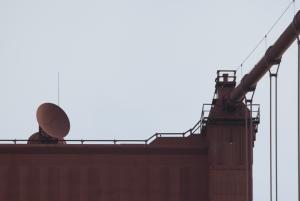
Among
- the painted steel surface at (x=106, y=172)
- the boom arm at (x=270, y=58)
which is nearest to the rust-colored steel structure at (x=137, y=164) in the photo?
the painted steel surface at (x=106, y=172)

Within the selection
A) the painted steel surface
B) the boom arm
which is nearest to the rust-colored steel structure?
the painted steel surface

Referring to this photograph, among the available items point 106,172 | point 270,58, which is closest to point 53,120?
point 106,172

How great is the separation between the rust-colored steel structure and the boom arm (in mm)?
2435

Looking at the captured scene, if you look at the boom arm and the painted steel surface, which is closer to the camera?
the boom arm

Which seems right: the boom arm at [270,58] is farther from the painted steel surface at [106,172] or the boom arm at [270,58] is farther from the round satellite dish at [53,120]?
the round satellite dish at [53,120]

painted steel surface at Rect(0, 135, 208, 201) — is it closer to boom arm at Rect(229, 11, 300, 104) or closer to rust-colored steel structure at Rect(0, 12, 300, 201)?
rust-colored steel structure at Rect(0, 12, 300, 201)

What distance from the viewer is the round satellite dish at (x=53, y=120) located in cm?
4447

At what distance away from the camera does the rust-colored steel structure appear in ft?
143

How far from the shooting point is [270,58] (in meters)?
32.6

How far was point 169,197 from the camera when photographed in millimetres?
44188

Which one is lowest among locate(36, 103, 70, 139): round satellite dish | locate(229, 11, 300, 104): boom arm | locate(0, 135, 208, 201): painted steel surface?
locate(0, 135, 208, 201): painted steel surface

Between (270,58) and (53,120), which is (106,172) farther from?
(270,58)

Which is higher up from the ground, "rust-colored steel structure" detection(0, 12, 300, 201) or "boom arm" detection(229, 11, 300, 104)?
"boom arm" detection(229, 11, 300, 104)

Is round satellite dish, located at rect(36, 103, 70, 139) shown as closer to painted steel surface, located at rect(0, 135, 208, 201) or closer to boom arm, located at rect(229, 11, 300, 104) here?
painted steel surface, located at rect(0, 135, 208, 201)
